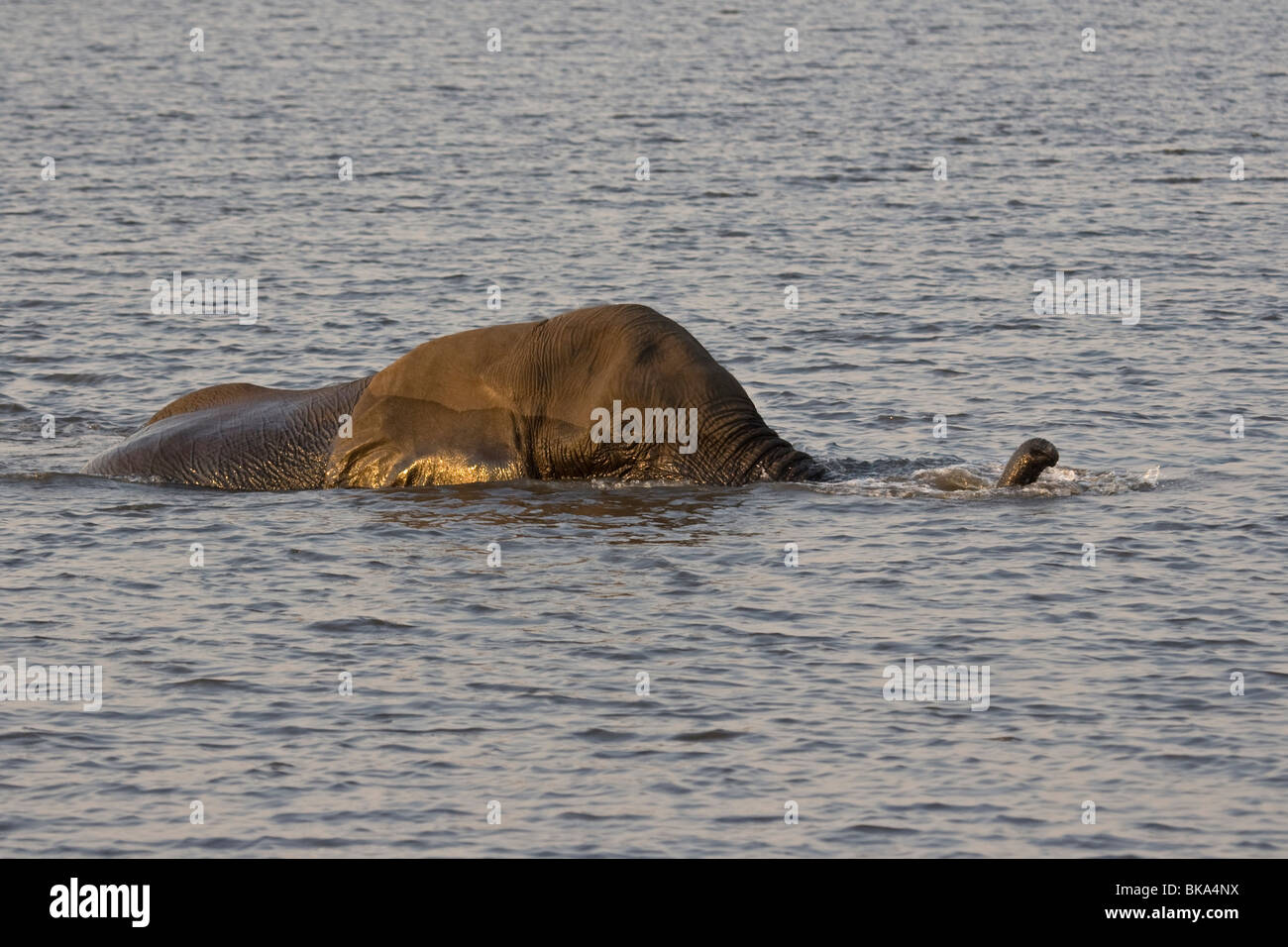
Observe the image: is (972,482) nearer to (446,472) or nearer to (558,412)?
(558,412)

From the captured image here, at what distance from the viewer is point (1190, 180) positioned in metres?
35.4

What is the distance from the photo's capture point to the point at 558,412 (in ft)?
57.9

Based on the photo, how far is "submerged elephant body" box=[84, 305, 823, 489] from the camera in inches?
688

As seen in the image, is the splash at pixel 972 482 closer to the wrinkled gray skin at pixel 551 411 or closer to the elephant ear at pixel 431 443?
the wrinkled gray skin at pixel 551 411

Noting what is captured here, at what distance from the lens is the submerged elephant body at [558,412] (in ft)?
57.3

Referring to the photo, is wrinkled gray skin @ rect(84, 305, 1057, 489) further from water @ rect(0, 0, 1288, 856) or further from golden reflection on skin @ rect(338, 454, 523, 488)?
water @ rect(0, 0, 1288, 856)

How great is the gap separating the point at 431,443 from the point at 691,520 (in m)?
2.26

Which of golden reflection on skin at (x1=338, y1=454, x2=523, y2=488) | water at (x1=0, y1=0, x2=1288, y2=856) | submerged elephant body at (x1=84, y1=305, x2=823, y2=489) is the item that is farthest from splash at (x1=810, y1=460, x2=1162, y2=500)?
golden reflection on skin at (x1=338, y1=454, x2=523, y2=488)

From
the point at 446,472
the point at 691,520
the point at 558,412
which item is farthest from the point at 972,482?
the point at 446,472

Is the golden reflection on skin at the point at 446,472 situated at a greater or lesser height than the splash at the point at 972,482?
greater

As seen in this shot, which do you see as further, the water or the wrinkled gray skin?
the wrinkled gray skin

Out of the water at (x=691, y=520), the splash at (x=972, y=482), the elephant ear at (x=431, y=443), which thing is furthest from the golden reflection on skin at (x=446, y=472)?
the splash at (x=972, y=482)

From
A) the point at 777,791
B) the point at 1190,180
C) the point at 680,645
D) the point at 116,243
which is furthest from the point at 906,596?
the point at 1190,180

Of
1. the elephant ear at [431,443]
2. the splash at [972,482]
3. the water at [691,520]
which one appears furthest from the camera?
the splash at [972,482]
